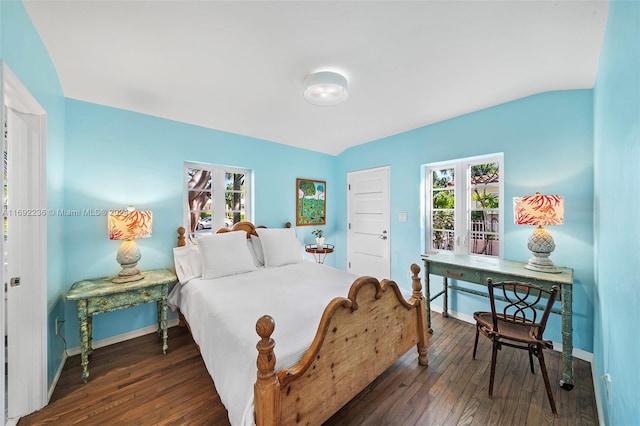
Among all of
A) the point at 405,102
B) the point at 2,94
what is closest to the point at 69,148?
the point at 2,94

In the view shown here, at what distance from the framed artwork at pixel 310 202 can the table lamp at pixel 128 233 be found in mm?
2106

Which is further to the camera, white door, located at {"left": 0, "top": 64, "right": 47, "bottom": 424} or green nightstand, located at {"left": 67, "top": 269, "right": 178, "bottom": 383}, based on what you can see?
green nightstand, located at {"left": 67, "top": 269, "right": 178, "bottom": 383}

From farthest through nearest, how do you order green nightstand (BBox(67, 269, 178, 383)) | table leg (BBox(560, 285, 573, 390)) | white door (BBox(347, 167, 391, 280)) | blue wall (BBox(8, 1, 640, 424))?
white door (BBox(347, 167, 391, 280)), green nightstand (BBox(67, 269, 178, 383)), table leg (BBox(560, 285, 573, 390)), blue wall (BBox(8, 1, 640, 424))

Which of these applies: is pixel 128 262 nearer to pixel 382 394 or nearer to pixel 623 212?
pixel 382 394

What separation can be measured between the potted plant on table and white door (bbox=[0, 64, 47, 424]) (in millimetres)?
2928

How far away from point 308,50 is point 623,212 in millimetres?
1936

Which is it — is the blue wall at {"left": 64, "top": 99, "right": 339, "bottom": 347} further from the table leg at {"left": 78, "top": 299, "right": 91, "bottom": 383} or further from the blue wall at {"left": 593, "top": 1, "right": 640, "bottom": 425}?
the blue wall at {"left": 593, "top": 1, "right": 640, "bottom": 425}

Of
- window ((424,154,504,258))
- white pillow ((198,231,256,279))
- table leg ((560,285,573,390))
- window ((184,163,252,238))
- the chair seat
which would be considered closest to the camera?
the chair seat

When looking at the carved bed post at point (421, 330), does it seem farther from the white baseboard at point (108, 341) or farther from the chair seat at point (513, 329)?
the white baseboard at point (108, 341)

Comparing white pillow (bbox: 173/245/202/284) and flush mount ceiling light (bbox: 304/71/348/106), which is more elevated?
flush mount ceiling light (bbox: 304/71/348/106)

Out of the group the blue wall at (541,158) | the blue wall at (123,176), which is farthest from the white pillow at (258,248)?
the blue wall at (541,158)

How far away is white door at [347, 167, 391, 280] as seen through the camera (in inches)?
148

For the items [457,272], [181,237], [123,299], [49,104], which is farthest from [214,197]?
[457,272]

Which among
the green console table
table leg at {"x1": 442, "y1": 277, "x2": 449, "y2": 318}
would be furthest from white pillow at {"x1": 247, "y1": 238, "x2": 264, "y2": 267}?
table leg at {"x1": 442, "y1": 277, "x2": 449, "y2": 318}
